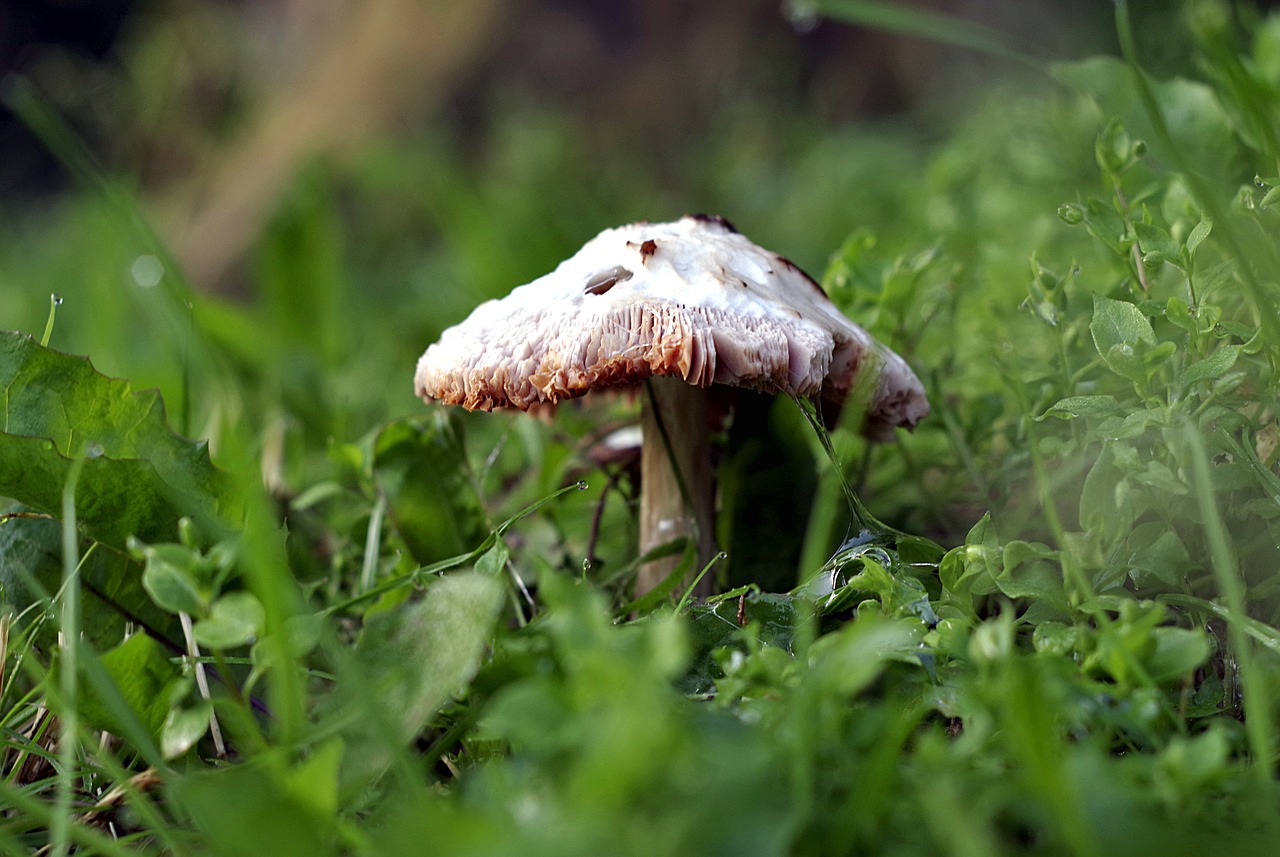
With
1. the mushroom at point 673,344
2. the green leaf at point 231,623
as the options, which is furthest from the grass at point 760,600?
the mushroom at point 673,344

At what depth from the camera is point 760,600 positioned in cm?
137

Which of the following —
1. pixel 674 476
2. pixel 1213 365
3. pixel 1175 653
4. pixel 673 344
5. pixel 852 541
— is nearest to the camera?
pixel 1175 653

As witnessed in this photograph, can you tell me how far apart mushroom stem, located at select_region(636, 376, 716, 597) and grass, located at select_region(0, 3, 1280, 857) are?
0.19 feet

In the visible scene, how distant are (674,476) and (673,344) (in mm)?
494

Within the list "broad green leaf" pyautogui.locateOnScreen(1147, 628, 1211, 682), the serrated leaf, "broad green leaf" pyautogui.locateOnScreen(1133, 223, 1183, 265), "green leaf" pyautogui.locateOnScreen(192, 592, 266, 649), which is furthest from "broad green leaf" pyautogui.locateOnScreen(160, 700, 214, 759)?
"broad green leaf" pyautogui.locateOnScreen(1133, 223, 1183, 265)

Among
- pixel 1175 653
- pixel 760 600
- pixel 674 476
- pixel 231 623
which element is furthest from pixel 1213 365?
pixel 231 623

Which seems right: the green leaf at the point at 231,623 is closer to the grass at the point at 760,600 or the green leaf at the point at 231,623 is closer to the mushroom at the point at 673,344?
the grass at the point at 760,600

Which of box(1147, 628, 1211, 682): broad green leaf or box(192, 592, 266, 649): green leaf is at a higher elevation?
box(192, 592, 266, 649): green leaf

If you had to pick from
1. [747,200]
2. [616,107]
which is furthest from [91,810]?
[616,107]

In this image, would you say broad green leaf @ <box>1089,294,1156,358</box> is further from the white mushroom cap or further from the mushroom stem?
the mushroom stem

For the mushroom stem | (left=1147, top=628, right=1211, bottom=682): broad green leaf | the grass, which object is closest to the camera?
the grass

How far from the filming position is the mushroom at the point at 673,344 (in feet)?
4.47

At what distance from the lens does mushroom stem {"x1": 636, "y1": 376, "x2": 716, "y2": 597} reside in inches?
68.7

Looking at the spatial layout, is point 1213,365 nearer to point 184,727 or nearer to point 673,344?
point 673,344
